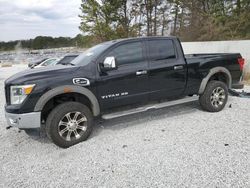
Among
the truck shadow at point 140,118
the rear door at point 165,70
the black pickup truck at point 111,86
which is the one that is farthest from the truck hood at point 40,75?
the rear door at point 165,70

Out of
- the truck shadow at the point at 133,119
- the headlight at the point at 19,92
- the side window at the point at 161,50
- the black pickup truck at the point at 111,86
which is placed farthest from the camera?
the side window at the point at 161,50

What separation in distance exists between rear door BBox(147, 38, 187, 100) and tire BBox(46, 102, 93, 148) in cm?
145

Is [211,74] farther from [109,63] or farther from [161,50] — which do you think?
[109,63]

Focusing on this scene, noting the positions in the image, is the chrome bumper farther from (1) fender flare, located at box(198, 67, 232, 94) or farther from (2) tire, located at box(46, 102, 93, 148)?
(1) fender flare, located at box(198, 67, 232, 94)

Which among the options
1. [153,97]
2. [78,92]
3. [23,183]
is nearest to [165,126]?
[153,97]

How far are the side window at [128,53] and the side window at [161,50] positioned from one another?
255 millimetres

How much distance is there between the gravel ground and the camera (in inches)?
122

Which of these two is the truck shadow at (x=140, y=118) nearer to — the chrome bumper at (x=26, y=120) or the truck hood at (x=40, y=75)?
the chrome bumper at (x=26, y=120)

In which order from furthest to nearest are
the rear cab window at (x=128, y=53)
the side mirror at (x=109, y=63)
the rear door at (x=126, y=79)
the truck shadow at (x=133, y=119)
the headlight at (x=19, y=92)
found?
the truck shadow at (x=133, y=119) → the rear cab window at (x=128, y=53) → the rear door at (x=126, y=79) → the side mirror at (x=109, y=63) → the headlight at (x=19, y=92)

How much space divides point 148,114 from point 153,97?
91 cm

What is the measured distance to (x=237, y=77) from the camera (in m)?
5.90

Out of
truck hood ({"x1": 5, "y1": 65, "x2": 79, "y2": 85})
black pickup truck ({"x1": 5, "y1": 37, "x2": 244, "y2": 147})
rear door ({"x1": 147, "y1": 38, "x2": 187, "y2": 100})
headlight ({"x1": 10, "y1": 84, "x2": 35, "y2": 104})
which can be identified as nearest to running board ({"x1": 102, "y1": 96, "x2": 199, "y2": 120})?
black pickup truck ({"x1": 5, "y1": 37, "x2": 244, "y2": 147})

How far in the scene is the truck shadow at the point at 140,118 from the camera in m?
5.03

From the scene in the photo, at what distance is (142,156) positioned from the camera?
3682 millimetres
